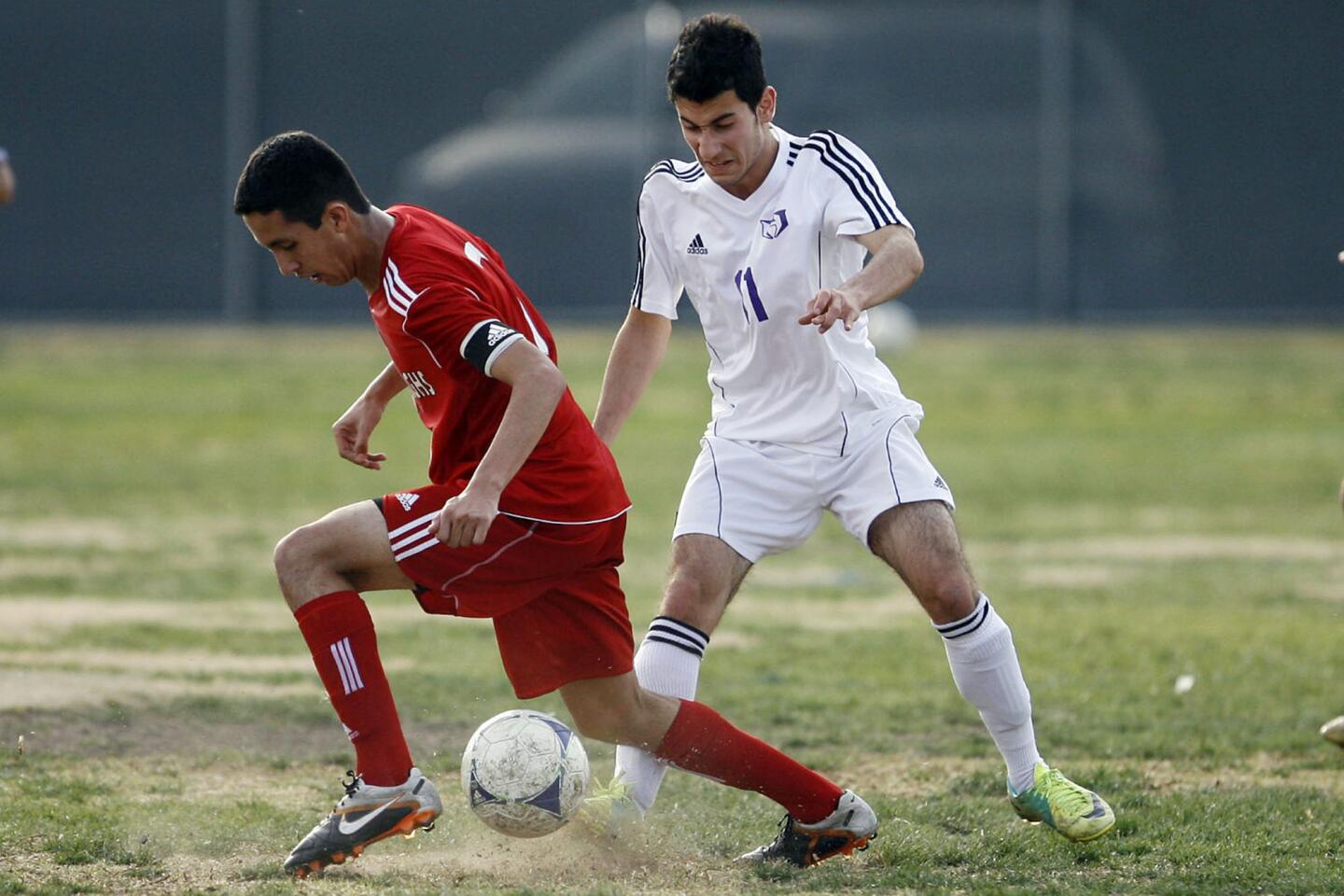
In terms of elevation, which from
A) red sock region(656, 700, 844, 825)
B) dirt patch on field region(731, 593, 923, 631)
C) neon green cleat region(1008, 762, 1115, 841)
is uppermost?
red sock region(656, 700, 844, 825)

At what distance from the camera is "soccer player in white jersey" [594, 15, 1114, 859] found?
177 inches

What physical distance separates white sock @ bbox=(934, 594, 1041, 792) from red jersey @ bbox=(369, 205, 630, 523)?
3.06 ft

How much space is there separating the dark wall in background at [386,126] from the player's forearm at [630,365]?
13.9 m

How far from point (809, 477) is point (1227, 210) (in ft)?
49.5

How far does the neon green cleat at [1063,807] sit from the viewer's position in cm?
448

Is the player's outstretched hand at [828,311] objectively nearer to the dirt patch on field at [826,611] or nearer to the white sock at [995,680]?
the white sock at [995,680]

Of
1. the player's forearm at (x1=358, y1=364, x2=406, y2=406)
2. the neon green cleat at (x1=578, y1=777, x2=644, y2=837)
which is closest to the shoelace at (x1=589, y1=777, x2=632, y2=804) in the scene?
the neon green cleat at (x1=578, y1=777, x2=644, y2=837)

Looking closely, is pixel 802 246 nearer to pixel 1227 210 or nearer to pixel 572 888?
pixel 572 888

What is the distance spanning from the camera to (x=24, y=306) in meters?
18.9

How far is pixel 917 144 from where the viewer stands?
18562mm

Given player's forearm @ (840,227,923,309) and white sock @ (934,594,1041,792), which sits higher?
player's forearm @ (840,227,923,309)

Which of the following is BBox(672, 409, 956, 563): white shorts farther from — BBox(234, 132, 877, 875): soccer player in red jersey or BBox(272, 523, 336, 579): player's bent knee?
BBox(272, 523, 336, 579): player's bent knee

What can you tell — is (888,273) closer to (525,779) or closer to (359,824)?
(525,779)

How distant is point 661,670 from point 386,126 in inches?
580
